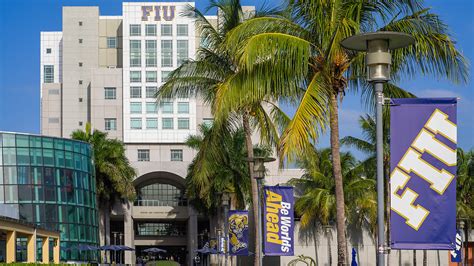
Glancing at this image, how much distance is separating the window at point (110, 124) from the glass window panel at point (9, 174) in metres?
28.8

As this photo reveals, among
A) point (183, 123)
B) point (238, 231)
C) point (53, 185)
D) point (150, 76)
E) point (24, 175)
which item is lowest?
point (238, 231)

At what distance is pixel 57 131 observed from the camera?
100000 millimetres

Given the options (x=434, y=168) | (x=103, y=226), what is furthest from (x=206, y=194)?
(x=434, y=168)

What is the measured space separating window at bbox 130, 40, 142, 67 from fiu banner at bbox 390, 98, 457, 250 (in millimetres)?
80653

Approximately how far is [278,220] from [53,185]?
4254 centimetres

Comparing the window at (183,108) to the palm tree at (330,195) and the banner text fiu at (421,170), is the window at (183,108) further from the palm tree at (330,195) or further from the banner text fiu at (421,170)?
the banner text fiu at (421,170)

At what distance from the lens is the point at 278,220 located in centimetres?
2739

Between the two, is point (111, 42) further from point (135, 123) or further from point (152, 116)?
point (152, 116)

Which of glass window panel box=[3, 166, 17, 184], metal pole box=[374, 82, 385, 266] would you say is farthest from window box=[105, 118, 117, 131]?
metal pole box=[374, 82, 385, 266]

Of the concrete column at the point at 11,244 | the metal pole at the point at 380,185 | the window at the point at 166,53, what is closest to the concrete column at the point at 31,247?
the concrete column at the point at 11,244

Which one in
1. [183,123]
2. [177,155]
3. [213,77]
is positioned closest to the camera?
[213,77]

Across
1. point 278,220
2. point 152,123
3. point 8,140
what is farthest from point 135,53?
point 278,220

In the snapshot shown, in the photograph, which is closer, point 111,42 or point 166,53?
point 166,53

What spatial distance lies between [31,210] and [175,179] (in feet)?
85.5
